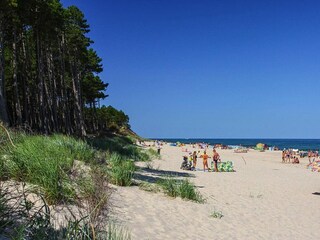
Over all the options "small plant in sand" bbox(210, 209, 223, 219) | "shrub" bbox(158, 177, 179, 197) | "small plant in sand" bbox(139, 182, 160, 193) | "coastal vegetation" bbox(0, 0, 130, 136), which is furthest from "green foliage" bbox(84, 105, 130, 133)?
"small plant in sand" bbox(210, 209, 223, 219)

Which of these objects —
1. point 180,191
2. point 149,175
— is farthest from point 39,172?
point 149,175

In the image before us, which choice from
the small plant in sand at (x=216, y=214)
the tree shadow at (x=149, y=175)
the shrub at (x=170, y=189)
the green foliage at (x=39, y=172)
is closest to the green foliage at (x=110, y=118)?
the tree shadow at (x=149, y=175)

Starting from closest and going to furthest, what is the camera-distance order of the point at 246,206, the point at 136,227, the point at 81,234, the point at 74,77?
the point at 81,234
the point at 136,227
the point at 246,206
the point at 74,77

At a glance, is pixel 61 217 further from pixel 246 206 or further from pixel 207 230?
pixel 246 206

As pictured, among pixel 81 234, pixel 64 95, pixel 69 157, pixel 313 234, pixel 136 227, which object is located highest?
pixel 64 95

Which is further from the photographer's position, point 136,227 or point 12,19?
point 12,19

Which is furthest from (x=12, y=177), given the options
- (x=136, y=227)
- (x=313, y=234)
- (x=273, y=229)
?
(x=313, y=234)

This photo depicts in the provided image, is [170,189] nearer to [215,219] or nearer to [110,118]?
[215,219]

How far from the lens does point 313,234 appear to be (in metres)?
9.07

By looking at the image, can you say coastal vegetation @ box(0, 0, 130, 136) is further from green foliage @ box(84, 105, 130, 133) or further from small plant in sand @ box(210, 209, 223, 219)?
green foliage @ box(84, 105, 130, 133)

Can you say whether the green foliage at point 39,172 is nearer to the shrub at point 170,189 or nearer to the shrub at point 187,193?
the shrub at point 170,189

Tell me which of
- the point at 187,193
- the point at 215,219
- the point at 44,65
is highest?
the point at 44,65

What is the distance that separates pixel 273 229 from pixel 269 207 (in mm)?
2893

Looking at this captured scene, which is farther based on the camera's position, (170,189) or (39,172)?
(170,189)
